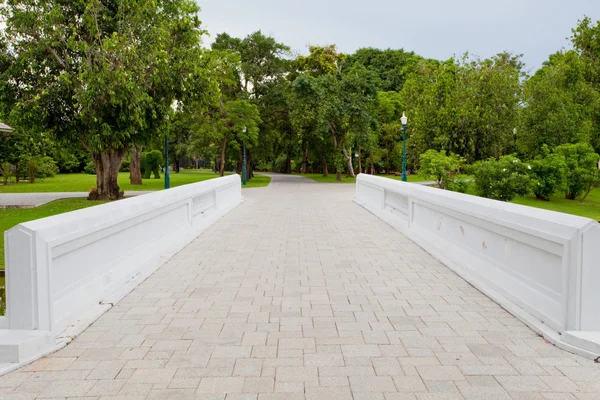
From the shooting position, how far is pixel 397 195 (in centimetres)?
1178

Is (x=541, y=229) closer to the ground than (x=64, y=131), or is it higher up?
closer to the ground

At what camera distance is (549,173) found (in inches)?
836

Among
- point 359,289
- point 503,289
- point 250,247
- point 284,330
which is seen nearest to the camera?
point 284,330

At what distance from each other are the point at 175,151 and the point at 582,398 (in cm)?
5638

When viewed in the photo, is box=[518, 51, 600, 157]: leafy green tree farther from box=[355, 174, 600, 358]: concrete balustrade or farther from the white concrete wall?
the white concrete wall

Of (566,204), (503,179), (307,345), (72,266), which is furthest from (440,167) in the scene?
(72,266)

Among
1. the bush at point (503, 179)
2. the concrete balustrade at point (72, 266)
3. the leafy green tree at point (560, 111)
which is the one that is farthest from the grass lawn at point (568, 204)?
the concrete balustrade at point (72, 266)

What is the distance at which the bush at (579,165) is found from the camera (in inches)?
839

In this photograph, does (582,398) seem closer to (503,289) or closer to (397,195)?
(503,289)

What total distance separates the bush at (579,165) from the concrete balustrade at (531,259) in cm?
1671

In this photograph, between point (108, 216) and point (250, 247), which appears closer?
point (108, 216)

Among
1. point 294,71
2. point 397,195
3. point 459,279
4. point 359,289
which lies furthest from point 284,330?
point 294,71

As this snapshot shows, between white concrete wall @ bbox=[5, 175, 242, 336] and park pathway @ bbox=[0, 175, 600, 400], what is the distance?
0.29 meters

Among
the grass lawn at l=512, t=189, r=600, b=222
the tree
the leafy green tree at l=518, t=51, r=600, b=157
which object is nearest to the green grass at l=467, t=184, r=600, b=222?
the grass lawn at l=512, t=189, r=600, b=222
